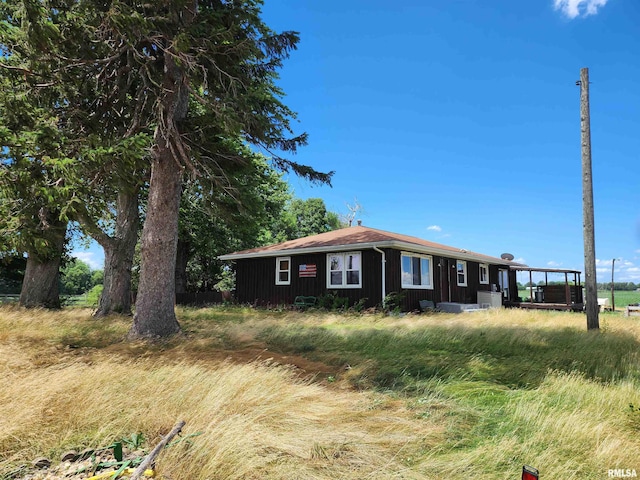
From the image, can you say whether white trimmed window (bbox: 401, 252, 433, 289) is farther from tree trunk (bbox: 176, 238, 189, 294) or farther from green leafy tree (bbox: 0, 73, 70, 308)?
tree trunk (bbox: 176, 238, 189, 294)

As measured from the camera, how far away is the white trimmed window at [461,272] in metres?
19.2

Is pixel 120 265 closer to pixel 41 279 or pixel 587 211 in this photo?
pixel 41 279

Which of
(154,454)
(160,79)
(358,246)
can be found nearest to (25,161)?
(160,79)

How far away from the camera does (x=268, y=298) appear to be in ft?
62.0

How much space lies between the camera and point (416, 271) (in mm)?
16734

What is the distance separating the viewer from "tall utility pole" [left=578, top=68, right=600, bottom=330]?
414 inches

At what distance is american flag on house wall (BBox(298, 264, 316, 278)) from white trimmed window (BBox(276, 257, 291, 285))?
2.37 ft

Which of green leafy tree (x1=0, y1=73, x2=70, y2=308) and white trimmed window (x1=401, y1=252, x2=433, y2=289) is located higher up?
green leafy tree (x1=0, y1=73, x2=70, y2=308)

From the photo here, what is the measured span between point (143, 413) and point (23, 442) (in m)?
0.85

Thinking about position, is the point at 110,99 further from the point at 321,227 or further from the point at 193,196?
the point at 321,227

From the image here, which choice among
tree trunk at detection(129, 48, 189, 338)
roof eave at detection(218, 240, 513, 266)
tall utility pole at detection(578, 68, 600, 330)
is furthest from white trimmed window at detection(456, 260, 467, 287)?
tree trunk at detection(129, 48, 189, 338)

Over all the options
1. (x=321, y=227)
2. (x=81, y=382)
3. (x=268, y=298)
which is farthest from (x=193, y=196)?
(x=321, y=227)

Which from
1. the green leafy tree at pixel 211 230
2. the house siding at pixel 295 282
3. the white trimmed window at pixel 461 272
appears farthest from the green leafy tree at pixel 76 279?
the white trimmed window at pixel 461 272

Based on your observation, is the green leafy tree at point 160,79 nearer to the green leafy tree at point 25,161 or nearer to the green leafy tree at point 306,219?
the green leafy tree at point 25,161
